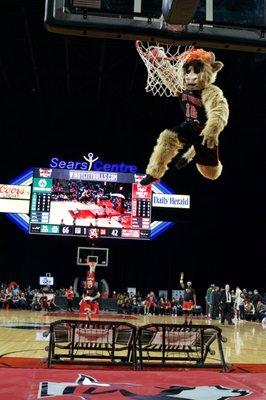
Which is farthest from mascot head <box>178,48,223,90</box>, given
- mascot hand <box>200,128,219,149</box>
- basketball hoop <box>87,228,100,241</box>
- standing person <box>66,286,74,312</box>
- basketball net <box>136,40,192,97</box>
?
standing person <box>66,286,74,312</box>

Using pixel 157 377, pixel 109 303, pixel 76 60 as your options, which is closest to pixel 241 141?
pixel 76 60

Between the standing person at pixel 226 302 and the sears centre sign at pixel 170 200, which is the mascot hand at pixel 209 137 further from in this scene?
the sears centre sign at pixel 170 200

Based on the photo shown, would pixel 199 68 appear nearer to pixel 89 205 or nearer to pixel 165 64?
pixel 165 64

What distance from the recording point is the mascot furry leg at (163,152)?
24.5ft

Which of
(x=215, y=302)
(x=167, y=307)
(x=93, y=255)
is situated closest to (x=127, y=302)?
(x=167, y=307)

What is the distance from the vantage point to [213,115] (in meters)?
7.17

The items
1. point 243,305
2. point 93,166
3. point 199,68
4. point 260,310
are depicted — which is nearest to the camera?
point 199,68

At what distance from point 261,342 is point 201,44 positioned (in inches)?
390

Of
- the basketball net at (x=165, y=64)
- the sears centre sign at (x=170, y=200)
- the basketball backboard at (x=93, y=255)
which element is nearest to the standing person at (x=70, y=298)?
the basketball backboard at (x=93, y=255)

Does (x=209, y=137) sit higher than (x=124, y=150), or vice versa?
(x=124, y=150)

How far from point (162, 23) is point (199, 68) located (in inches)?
112

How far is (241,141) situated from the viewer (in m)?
24.6

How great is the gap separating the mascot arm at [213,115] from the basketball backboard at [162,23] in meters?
2.28

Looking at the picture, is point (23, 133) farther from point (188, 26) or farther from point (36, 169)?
point (188, 26)
